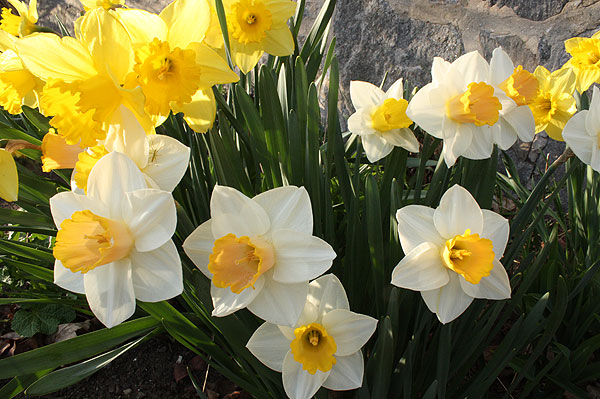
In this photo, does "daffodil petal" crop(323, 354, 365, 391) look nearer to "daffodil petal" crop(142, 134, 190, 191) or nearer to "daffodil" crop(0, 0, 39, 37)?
"daffodil petal" crop(142, 134, 190, 191)

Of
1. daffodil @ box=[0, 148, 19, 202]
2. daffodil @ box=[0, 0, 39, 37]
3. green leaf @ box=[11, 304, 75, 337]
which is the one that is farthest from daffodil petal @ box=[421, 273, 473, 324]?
green leaf @ box=[11, 304, 75, 337]

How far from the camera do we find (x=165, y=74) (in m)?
0.80

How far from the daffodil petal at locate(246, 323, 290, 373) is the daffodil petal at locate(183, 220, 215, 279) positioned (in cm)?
20

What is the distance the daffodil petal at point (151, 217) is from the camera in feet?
2.45

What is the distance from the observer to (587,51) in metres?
1.39

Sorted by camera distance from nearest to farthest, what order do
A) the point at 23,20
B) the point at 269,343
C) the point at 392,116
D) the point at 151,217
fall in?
the point at 151,217 < the point at 269,343 < the point at 392,116 < the point at 23,20

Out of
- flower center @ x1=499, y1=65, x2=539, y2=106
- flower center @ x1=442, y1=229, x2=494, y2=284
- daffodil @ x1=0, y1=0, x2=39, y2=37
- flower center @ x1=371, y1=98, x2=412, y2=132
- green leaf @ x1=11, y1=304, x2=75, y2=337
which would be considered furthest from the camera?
green leaf @ x1=11, y1=304, x2=75, y2=337

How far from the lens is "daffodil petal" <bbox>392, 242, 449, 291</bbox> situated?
86cm

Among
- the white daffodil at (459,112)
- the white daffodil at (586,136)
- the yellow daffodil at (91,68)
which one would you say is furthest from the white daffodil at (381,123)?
the yellow daffodil at (91,68)

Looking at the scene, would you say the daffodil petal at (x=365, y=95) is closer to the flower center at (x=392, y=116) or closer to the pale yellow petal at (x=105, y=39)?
the flower center at (x=392, y=116)

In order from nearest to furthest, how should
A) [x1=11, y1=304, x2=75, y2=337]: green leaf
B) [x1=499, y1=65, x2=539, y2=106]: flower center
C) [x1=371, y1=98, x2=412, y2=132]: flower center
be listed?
[x1=499, y1=65, x2=539, y2=106]: flower center
[x1=371, y1=98, x2=412, y2=132]: flower center
[x1=11, y1=304, x2=75, y2=337]: green leaf

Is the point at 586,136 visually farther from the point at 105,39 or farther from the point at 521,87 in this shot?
the point at 105,39

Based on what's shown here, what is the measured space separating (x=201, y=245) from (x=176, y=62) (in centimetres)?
33

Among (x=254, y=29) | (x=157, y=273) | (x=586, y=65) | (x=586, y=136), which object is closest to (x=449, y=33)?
(x=586, y=65)
